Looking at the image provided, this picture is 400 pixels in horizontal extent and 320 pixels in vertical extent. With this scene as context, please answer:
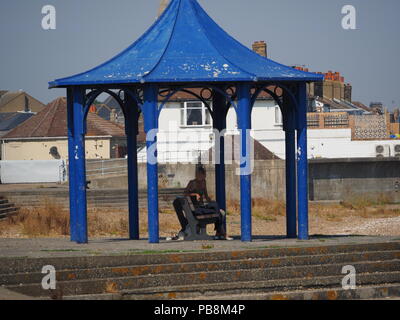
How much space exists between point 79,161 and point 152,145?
1.65 metres

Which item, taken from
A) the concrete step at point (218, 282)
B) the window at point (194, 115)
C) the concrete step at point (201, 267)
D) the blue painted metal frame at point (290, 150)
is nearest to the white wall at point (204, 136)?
the window at point (194, 115)

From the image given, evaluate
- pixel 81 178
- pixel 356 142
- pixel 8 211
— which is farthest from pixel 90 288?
pixel 356 142

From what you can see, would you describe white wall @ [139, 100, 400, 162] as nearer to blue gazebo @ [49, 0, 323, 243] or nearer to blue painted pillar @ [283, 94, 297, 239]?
blue painted pillar @ [283, 94, 297, 239]

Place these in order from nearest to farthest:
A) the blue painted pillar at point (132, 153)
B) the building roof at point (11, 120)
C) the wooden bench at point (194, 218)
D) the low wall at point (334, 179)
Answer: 1. the wooden bench at point (194, 218)
2. the blue painted pillar at point (132, 153)
3. the low wall at point (334, 179)
4. the building roof at point (11, 120)

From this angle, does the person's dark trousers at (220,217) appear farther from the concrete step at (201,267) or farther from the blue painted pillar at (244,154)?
the concrete step at (201,267)

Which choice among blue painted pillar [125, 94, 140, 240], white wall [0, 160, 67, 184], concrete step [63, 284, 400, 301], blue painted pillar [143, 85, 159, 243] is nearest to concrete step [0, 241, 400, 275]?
concrete step [63, 284, 400, 301]

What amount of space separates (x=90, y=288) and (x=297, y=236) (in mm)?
6028

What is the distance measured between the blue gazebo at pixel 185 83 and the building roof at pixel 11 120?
60.8 metres

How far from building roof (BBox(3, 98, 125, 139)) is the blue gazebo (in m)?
44.2

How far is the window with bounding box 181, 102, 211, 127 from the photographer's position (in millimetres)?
54844

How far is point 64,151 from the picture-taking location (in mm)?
62719

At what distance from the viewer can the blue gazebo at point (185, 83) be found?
1670cm

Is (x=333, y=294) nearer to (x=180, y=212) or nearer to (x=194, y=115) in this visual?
(x=180, y=212)

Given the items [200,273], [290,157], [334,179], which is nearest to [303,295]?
[200,273]
